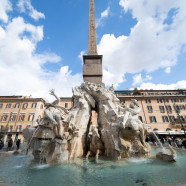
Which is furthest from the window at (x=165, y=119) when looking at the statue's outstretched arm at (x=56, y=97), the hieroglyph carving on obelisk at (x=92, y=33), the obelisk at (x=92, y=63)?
the statue's outstretched arm at (x=56, y=97)

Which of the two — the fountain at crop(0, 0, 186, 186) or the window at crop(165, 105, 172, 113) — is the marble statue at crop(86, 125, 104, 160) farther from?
the window at crop(165, 105, 172, 113)

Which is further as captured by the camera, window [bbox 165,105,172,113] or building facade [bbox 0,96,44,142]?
window [bbox 165,105,172,113]

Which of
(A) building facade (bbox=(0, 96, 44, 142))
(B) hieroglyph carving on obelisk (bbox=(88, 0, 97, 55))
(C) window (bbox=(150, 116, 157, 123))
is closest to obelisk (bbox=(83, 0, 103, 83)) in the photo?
(B) hieroglyph carving on obelisk (bbox=(88, 0, 97, 55))

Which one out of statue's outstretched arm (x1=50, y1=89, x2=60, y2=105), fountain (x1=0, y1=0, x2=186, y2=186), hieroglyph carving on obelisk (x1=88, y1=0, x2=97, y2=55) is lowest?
fountain (x1=0, y1=0, x2=186, y2=186)

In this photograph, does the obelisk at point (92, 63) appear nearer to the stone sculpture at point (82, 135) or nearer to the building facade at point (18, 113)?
the stone sculpture at point (82, 135)

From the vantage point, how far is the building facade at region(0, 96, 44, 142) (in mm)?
20106

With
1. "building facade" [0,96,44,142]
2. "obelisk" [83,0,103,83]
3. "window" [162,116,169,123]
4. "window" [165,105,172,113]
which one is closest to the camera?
"obelisk" [83,0,103,83]

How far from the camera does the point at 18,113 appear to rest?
2167 cm

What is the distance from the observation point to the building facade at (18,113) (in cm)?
2011

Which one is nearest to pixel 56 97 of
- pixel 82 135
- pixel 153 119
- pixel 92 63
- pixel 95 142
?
pixel 82 135

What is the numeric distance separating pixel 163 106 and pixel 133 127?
66.8 ft

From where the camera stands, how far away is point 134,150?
4.19 m

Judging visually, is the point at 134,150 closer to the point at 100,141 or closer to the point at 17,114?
the point at 100,141

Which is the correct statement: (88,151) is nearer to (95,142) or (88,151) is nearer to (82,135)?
(95,142)
